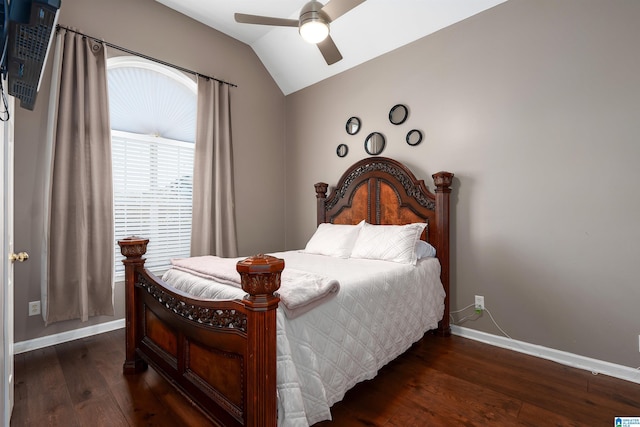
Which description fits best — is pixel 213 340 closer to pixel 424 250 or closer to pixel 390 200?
pixel 424 250

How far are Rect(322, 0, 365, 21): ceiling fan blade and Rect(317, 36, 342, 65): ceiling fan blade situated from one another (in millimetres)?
237

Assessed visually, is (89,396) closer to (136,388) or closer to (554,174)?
(136,388)

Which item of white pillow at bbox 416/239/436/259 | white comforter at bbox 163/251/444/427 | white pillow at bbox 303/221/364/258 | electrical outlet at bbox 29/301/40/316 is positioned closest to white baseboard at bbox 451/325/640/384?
white comforter at bbox 163/251/444/427

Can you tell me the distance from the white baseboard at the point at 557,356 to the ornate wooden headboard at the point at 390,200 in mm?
230

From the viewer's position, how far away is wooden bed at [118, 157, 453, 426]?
117cm

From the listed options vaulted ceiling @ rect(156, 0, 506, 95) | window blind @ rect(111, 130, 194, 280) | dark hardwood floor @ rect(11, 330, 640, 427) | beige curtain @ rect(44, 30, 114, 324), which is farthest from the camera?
window blind @ rect(111, 130, 194, 280)

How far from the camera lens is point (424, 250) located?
274 cm

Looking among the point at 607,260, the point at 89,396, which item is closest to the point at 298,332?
the point at 89,396

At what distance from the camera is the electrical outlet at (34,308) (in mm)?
2461

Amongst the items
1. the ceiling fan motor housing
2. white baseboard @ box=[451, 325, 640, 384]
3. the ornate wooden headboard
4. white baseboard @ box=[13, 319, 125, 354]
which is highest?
the ceiling fan motor housing

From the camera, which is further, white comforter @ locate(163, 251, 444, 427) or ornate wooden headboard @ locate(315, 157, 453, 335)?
ornate wooden headboard @ locate(315, 157, 453, 335)

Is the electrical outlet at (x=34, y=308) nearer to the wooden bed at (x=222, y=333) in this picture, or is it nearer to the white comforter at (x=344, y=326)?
the wooden bed at (x=222, y=333)

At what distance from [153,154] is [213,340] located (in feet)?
8.47

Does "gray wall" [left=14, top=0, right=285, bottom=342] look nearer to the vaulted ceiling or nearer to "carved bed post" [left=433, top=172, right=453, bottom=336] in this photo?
the vaulted ceiling
